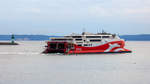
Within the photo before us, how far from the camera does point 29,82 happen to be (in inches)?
1020

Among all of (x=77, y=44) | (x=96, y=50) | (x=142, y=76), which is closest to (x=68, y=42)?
(x=77, y=44)

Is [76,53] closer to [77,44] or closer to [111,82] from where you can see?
[77,44]

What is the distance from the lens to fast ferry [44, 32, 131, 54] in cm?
5578

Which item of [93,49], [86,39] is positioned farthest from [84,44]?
[93,49]

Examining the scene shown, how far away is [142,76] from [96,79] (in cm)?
554

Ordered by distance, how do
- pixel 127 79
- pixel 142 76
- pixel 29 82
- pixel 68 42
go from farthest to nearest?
pixel 68 42 → pixel 142 76 → pixel 127 79 → pixel 29 82

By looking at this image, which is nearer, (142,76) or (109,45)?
(142,76)

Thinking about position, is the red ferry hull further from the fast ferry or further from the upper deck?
the upper deck

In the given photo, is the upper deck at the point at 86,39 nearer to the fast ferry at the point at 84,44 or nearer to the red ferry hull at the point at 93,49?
the fast ferry at the point at 84,44

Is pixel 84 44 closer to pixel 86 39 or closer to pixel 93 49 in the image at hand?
pixel 86 39

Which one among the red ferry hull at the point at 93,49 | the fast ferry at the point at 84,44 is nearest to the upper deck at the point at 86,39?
the fast ferry at the point at 84,44

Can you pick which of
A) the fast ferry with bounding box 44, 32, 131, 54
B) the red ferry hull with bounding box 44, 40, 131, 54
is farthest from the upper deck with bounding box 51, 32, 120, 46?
the red ferry hull with bounding box 44, 40, 131, 54

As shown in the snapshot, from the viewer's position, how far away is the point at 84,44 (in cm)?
5616

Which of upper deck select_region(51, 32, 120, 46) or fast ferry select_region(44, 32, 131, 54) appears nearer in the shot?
fast ferry select_region(44, 32, 131, 54)
